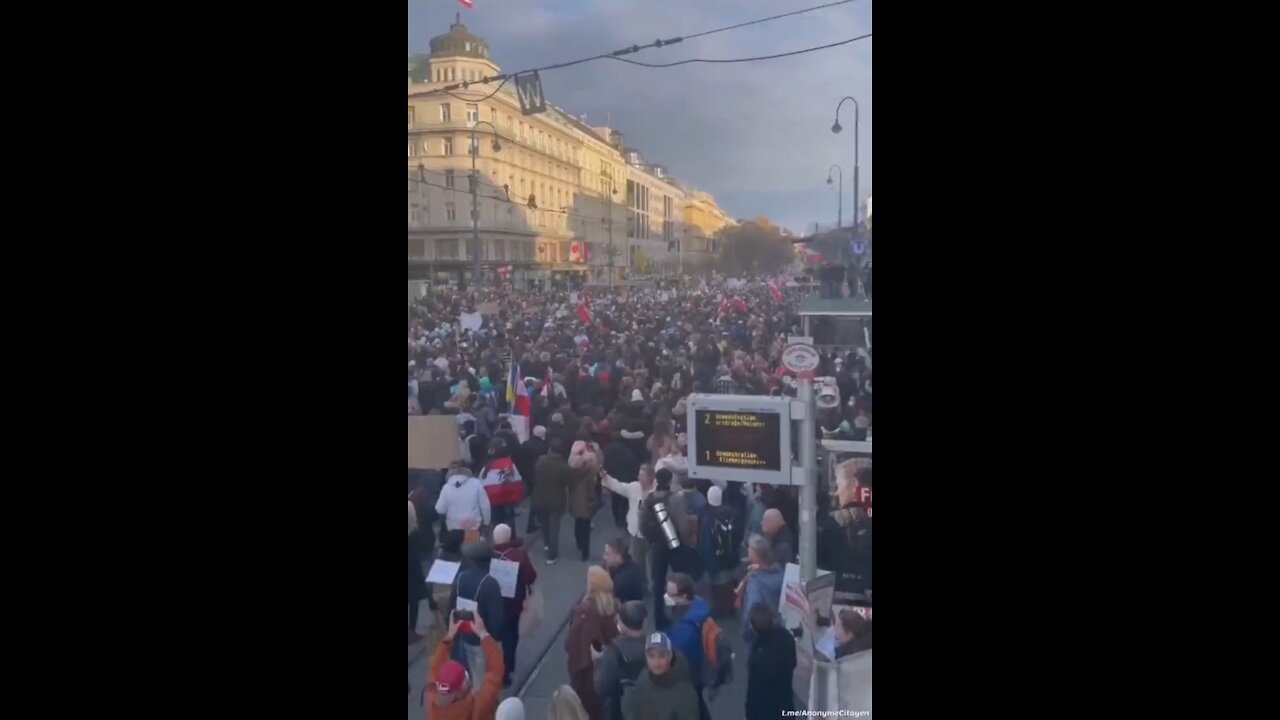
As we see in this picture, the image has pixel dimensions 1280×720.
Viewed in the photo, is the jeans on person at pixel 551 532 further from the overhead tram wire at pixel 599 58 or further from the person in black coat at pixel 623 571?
the overhead tram wire at pixel 599 58

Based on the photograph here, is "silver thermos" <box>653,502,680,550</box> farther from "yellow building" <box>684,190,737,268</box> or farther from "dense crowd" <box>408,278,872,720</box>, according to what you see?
"yellow building" <box>684,190,737,268</box>

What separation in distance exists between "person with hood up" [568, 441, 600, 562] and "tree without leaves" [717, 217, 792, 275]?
94 centimetres

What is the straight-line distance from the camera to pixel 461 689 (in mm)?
3465

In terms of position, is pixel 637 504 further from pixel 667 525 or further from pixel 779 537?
pixel 779 537

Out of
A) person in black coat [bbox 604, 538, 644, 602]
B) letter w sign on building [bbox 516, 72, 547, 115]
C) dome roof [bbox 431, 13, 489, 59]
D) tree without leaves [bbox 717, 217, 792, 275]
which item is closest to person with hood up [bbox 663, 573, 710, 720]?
person in black coat [bbox 604, 538, 644, 602]

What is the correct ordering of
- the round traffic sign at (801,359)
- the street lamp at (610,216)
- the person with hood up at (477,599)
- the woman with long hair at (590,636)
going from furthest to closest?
1. the street lamp at (610,216)
2. the person with hood up at (477,599)
3. the woman with long hair at (590,636)
4. the round traffic sign at (801,359)

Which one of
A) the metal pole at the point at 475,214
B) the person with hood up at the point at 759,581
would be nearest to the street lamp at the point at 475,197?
the metal pole at the point at 475,214

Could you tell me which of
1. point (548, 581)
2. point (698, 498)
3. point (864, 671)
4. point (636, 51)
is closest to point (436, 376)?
point (548, 581)

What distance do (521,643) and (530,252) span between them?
1597 millimetres

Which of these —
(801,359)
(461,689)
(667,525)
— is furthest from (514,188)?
(461,689)

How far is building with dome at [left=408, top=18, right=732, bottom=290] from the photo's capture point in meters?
3.61

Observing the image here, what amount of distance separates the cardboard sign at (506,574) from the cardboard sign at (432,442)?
0.46 meters

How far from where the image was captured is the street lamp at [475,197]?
3.75 meters

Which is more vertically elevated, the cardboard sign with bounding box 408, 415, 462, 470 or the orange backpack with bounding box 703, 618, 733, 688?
the cardboard sign with bounding box 408, 415, 462, 470
